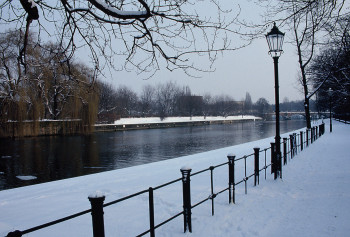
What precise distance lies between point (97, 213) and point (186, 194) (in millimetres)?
2180

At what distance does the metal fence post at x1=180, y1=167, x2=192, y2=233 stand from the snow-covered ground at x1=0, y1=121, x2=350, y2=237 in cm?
19

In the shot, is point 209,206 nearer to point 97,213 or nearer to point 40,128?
point 97,213

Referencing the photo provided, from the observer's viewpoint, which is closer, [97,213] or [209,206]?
[97,213]

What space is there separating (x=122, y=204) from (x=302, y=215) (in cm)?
399

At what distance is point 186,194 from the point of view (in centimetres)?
483

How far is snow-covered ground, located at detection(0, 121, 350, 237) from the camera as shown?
5121 mm

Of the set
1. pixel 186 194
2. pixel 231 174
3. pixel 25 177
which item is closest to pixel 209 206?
pixel 231 174

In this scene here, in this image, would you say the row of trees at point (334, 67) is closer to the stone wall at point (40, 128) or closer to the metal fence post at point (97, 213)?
the metal fence post at point (97, 213)

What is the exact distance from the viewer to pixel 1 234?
18.1 ft

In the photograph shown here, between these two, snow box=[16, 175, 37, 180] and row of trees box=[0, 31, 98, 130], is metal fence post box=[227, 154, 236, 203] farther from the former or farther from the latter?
row of trees box=[0, 31, 98, 130]

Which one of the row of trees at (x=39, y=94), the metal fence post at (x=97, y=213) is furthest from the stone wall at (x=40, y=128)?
the metal fence post at (x=97, y=213)

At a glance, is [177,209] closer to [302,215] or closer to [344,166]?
[302,215]

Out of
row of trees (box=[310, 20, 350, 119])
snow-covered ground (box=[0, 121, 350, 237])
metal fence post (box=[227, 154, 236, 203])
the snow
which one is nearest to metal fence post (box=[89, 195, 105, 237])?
snow-covered ground (box=[0, 121, 350, 237])

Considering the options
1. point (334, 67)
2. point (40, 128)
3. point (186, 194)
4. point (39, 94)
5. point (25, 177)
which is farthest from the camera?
point (40, 128)
